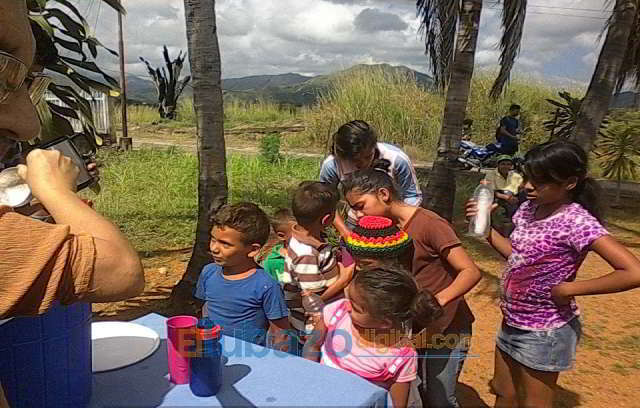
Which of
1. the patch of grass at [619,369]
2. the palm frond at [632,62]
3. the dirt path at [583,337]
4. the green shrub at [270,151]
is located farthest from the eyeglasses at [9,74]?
the palm frond at [632,62]

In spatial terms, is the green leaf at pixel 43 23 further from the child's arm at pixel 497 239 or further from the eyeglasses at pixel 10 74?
the child's arm at pixel 497 239

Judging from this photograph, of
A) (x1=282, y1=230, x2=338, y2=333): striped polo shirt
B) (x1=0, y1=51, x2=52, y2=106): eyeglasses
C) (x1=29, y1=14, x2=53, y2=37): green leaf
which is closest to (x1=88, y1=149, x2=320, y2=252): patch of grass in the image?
Answer: (x1=29, y1=14, x2=53, y2=37): green leaf

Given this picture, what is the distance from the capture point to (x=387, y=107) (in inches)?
526

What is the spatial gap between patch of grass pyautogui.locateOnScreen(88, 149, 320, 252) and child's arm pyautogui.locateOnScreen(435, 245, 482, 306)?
4.28m

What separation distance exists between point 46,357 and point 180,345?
1.13ft

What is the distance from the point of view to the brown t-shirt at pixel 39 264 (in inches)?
34.7

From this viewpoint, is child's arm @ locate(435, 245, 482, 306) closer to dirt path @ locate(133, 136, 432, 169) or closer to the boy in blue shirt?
the boy in blue shirt

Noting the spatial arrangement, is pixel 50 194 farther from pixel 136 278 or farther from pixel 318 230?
pixel 318 230

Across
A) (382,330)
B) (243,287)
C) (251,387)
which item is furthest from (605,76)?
(251,387)

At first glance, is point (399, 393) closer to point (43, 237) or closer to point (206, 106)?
point (43, 237)

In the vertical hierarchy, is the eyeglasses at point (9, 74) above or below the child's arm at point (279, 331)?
above

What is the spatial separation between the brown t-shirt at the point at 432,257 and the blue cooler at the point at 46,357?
4.44 feet

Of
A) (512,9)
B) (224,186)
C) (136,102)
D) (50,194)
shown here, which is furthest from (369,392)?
(136,102)

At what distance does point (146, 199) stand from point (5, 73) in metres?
7.09
